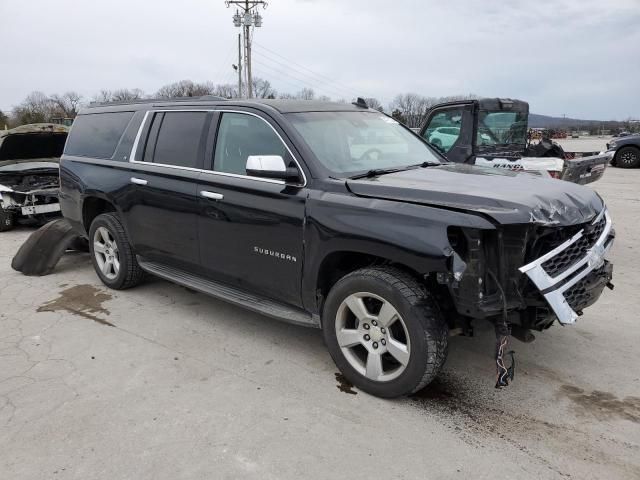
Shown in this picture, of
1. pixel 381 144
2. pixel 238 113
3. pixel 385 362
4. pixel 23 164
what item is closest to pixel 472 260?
pixel 385 362

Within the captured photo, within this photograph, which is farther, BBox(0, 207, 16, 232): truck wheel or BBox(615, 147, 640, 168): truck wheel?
BBox(615, 147, 640, 168): truck wheel

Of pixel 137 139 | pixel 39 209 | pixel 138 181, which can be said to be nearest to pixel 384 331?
pixel 138 181

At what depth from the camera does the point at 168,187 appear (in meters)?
4.57

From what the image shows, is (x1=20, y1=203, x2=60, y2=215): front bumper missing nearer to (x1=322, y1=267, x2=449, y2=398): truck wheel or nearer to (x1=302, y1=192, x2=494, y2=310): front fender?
(x1=302, y1=192, x2=494, y2=310): front fender

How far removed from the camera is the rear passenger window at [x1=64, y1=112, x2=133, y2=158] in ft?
17.6

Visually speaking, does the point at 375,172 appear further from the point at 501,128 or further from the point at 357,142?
the point at 501,128

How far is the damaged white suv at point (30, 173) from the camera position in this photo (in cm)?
890

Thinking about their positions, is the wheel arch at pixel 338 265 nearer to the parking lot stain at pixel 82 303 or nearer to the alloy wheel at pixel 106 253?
the parking lot stain at pixel 82 303

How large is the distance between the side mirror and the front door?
90 mm

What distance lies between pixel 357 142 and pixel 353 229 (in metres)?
1.13

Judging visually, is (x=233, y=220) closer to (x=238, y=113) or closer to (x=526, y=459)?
(x=238, y=113)

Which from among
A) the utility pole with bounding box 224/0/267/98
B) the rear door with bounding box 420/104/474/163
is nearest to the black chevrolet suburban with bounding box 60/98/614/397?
the rear door with bounding box 420/104/474/163

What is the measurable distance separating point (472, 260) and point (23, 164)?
31.9 ft

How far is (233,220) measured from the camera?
13.3 ft
